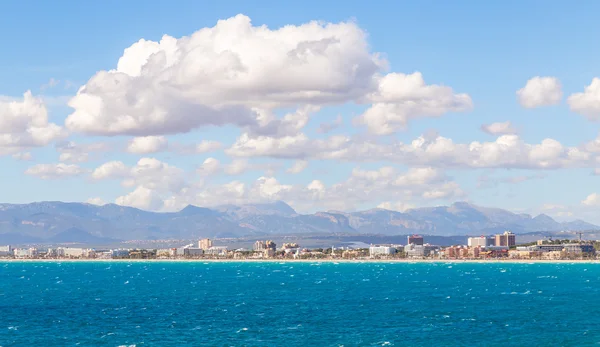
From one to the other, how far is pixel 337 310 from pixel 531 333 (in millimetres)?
50739

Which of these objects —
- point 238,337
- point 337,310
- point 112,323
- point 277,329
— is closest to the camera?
point 238,337

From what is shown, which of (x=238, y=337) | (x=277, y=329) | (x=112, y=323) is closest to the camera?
(x=238, y=337)

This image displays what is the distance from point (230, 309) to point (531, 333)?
70132 millimetres

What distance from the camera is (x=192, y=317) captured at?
16812cm

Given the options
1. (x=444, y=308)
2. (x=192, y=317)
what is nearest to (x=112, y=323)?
Result: (x=192, y=317)

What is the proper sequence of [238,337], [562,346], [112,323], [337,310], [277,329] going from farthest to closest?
[337,310]
[112,323]
[277,329]
[238,337]
[562,346]

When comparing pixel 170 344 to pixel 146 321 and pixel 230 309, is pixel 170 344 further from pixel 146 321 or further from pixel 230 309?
pixel 230 309

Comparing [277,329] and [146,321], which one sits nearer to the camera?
[277,329]

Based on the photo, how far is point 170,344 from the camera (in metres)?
131

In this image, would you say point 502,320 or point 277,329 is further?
point 502,320

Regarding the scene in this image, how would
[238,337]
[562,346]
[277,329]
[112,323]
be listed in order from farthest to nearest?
[112,323]
[277,329]
[238,337]
[562,346]

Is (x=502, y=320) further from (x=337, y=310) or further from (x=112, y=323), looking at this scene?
(x=112, y=323)

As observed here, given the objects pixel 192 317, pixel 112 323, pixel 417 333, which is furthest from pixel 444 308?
pixel 112 323

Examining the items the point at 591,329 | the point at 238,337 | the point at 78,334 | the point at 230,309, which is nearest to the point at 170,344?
the point at 238,337
